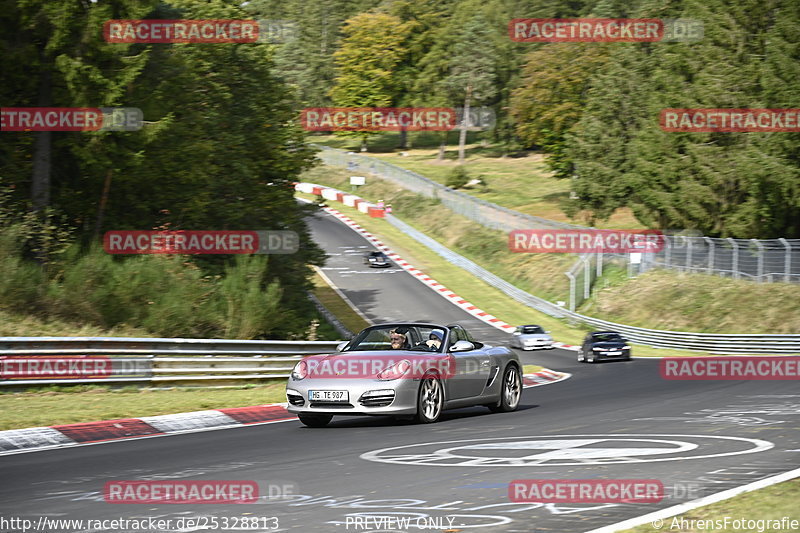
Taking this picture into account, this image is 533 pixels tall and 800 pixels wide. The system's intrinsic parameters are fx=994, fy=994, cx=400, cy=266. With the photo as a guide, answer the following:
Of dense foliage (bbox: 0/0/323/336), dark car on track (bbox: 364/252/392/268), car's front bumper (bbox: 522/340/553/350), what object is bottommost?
car's front bumper (bbox: 522/340/553/350)

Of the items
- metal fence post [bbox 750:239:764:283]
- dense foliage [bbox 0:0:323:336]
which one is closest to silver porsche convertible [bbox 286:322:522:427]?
dense foliage [bbox 0:0:323:336]

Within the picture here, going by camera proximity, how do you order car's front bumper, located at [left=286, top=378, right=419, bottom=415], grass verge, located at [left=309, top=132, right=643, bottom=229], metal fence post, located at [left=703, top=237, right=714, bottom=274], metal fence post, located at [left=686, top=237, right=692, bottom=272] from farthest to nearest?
grass verge, located at [left=309, top=132, right=643, bottom=229], metal fence post, located at [left=686, top=237, right=692, bottom=272], metal fence post, located at [left=703, top=237, right=714, bottom=274], car's front bumper, located at [left=286, top=378, right=419, bottom=415]

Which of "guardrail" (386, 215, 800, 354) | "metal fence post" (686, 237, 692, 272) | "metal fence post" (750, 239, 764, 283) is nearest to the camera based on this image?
"guardrail" (386, 215, 800, 354)

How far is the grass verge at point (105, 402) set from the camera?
42.0 ft

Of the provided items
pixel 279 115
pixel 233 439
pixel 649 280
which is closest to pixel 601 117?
pixel 649 280

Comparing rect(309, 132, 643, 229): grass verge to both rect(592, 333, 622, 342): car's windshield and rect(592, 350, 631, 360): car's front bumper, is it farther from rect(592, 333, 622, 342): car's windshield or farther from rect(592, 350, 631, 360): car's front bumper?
rect(592, 350, 631, 360): car's front bumper

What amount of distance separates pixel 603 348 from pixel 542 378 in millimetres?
8505

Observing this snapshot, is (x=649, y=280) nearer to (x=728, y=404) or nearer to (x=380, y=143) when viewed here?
(x=728, y=404)

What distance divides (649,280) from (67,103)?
31043mm

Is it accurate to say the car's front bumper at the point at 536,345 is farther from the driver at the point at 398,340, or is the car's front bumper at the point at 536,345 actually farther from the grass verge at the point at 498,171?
the grass verge at the point at 498,171

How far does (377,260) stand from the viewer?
196ft

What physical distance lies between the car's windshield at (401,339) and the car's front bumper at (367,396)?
868 mm

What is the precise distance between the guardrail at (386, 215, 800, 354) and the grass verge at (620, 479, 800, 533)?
101ft

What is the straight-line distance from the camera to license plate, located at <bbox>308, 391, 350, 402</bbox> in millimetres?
12258
